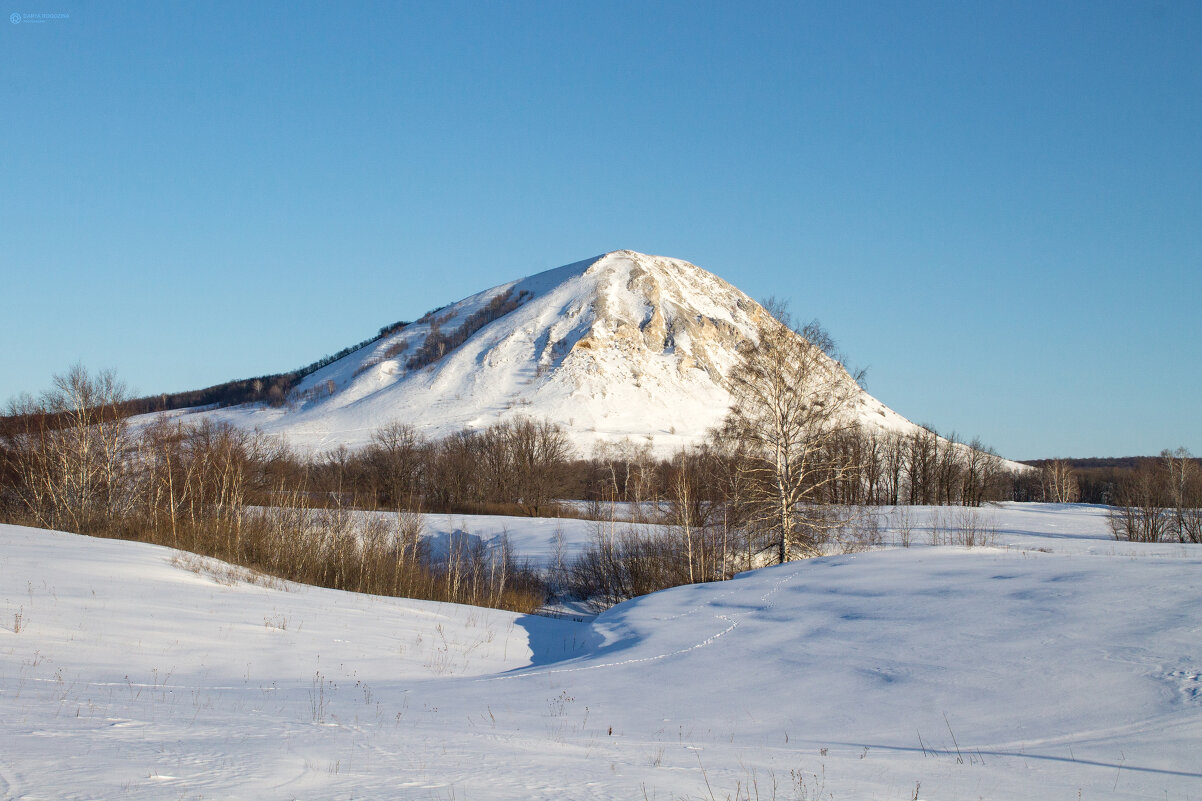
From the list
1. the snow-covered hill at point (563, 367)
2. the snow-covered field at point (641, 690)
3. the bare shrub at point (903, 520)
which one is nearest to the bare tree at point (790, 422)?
the snow-covered field at point (641, 690)

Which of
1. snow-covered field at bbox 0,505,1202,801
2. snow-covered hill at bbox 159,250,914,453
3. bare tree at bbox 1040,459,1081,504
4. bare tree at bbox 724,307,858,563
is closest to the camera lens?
snow-covered field at bbox 0,505,1202,801

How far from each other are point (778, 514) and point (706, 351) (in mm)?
92808

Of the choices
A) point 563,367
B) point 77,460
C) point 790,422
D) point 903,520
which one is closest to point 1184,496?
point 903,520

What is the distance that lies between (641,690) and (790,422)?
16881mm

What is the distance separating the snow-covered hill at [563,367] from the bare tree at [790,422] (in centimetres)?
6103

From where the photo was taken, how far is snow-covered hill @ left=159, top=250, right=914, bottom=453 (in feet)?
318

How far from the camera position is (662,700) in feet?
30.7

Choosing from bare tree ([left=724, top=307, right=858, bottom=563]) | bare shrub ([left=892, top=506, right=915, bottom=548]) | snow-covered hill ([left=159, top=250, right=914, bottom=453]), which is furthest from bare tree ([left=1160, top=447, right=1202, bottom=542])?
snow-covered hill ([left=159, top=250, right=914, bottom=453])

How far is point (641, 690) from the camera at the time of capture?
991 cm

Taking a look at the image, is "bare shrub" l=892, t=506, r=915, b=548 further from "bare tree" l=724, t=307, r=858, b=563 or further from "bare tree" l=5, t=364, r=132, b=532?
"bare tree" l=5, t=364, r=132, b=532

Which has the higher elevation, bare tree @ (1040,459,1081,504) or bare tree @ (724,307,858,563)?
bare tree @ (724,307,858,563)

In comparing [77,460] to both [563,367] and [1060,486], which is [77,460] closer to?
[563,367]

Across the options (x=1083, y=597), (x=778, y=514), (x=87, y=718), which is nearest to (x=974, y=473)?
(x=778, y=514)

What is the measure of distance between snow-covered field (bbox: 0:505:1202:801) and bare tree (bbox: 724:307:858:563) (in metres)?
8.47
